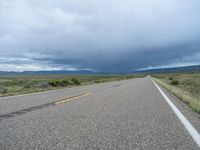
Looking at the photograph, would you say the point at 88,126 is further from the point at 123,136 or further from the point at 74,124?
the point at 123,136

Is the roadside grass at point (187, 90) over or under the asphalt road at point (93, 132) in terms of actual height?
under

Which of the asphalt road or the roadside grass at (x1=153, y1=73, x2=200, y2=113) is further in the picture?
the roadside grass at (x1=153, y1=73, x2=200, y2=113)

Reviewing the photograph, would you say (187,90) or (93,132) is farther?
(187,90)

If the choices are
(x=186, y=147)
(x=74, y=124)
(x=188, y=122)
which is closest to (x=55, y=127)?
(x=74, y=124)

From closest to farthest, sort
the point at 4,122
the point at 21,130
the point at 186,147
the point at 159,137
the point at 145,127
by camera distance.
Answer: the point at 186,147
the point at 159,137
the point at 21,130
the point at 145,127
the point at 4,122

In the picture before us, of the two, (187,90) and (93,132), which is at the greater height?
(93,132)

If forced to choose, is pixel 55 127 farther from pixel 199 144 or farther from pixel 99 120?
pixel 199 144

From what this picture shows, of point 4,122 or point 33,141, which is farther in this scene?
point 4,122

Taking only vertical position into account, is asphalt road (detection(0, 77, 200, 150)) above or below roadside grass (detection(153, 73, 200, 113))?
above

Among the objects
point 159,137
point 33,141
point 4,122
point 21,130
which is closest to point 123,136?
point 159,137

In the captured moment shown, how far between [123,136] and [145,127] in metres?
1.15

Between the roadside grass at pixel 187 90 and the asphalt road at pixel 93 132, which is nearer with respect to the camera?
the asphalt road at pixel 93 132

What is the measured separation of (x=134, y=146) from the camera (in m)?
4.95

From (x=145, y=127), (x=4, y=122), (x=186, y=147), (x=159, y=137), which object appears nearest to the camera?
(x=186, y=147)
